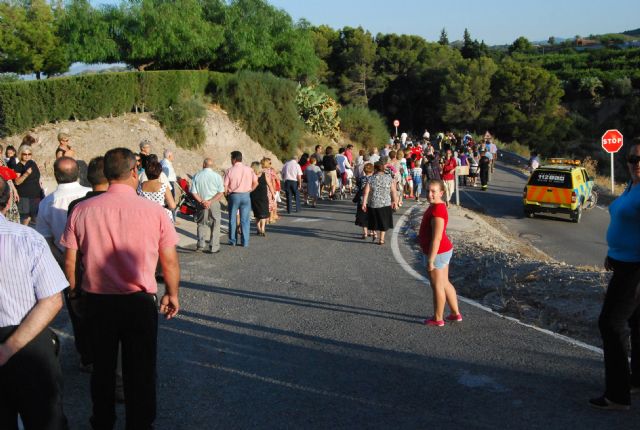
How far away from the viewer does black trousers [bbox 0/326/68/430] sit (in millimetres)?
3576

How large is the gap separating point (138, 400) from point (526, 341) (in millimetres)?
4241

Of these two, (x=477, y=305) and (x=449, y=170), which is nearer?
(x=477, y=305)

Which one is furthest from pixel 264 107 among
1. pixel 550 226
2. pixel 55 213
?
pixel 55 213

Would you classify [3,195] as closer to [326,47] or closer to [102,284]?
[102,284]

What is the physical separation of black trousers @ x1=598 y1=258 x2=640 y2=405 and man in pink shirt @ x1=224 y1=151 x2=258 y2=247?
887 cm

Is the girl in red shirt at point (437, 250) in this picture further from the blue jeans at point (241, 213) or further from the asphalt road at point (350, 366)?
the blue jeans at point (241, 213)

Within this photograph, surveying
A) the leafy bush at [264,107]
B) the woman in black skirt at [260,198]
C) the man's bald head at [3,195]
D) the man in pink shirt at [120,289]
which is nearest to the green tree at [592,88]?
the leafy bush at [264,107]

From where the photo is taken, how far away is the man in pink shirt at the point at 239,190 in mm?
13242

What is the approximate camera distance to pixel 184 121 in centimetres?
2750

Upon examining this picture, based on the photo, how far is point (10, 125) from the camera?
A: 2197 cm

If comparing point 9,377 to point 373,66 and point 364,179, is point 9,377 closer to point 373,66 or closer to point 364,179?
point 364,179

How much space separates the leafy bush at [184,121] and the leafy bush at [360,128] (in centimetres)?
1790

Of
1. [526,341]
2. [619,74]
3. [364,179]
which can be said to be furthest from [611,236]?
[619,74]

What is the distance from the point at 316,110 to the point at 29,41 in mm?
15655
